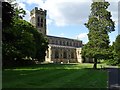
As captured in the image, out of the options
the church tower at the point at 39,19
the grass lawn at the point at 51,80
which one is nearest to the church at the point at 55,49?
the church tower at the point at 39,19

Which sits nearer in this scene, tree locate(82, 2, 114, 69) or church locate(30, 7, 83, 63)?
tree locate(82, 2, 114, 69)

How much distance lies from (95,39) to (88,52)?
9.40 ft

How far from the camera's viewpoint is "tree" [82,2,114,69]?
2002 inches

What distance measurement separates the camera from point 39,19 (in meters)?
121

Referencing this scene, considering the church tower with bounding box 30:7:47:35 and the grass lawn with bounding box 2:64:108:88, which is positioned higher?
the church tower with bounding box 30:7:47:35

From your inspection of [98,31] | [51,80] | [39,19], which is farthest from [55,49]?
[51,80]

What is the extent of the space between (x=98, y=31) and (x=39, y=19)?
71507 mm

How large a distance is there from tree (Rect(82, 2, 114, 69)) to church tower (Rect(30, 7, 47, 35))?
2635 inches

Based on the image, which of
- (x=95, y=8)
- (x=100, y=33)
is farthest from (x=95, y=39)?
(x=95, y=8)

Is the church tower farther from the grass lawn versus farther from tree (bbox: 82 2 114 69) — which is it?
the grass lawn

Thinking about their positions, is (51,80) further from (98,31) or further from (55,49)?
(55,49)

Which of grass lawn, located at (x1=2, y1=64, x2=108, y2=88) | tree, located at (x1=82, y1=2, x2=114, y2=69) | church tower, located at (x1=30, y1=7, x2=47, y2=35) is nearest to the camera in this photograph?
grass lawn, located at (x1=2, y1=64, x2=108, y2=88)

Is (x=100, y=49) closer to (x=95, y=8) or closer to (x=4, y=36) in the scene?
(x=95, y=8)

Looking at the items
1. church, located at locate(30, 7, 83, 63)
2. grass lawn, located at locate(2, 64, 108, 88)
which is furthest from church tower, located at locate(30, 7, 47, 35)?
grass lawn, located at locate(2, 64, 108, 88)
